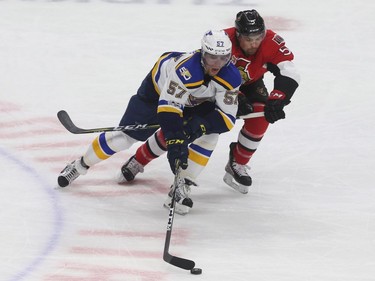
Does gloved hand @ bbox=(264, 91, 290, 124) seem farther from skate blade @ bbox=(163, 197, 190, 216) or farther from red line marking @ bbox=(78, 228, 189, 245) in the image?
red line marking @ bbox=(78, 228, 189, 245)

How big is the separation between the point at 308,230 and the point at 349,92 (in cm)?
184

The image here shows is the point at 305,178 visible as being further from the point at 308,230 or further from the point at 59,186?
the point at 59,186

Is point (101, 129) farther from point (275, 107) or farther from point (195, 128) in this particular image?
point (275, 107)

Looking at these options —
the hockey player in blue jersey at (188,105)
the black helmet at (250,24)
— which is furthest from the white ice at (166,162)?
the black helmet at (250,24)

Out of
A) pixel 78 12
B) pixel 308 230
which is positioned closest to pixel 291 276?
pixel 308 230

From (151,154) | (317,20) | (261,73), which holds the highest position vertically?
(261,73)

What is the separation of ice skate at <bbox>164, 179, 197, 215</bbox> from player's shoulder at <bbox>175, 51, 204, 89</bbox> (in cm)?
57

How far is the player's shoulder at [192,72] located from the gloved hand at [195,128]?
192mm

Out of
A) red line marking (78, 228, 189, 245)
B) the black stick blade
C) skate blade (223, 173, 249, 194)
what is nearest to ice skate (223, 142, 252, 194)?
skate blade (223, 173, 249, 194)

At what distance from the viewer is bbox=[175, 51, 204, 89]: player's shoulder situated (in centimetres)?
488

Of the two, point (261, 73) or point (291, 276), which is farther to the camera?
point (261, 73)

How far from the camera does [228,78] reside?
494 cm

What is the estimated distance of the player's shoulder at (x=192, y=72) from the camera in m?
4.88

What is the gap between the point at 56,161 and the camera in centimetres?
575
